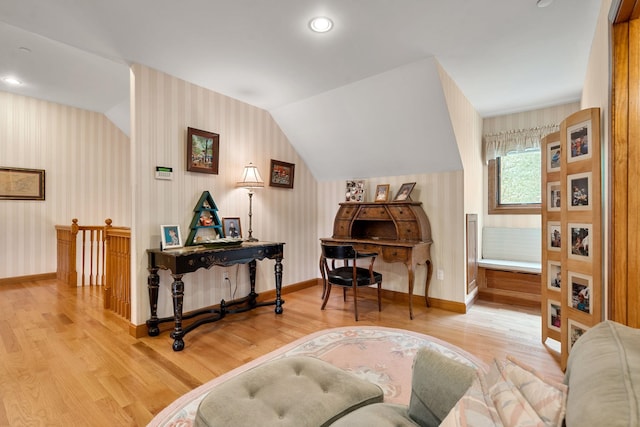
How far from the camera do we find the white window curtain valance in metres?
3.80

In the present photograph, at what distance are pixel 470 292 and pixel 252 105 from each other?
3639 mm

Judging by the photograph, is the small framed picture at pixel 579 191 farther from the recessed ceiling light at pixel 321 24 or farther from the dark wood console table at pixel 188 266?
the dark wood console table at pixel 188 266

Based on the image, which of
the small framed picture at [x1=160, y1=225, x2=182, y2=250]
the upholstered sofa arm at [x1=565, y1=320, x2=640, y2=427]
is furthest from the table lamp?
the upholstered sofa arm at [x1=565, y1=320, x2=640, y2=427]

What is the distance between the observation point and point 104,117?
5.19 metres

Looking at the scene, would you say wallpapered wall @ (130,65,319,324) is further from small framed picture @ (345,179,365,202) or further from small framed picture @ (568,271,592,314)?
small framed picture @ (568,271,592,314)

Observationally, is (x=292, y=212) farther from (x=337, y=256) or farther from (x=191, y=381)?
(x=191, y=381)

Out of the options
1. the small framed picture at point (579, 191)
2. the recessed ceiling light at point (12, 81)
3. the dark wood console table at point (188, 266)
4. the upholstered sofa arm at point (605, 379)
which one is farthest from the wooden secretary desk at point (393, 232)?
the recessed ceiling light at point (12, 81)

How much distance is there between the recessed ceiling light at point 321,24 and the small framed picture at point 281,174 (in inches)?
78.8

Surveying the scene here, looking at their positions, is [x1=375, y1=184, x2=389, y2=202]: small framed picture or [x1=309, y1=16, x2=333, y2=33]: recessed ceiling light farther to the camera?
[x1=375, y1=184, x2=389, y2=202]: small framed picture

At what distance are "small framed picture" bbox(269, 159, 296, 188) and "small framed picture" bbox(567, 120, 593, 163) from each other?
10.2ft

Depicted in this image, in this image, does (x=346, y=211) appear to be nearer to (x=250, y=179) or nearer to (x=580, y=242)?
(x=250, y=179)

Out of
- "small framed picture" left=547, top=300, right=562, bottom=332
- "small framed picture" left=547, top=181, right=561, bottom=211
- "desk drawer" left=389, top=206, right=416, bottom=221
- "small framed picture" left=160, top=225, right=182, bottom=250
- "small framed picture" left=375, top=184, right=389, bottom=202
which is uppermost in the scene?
"small framed picture" left=375, top=184, right=389, bottom=202

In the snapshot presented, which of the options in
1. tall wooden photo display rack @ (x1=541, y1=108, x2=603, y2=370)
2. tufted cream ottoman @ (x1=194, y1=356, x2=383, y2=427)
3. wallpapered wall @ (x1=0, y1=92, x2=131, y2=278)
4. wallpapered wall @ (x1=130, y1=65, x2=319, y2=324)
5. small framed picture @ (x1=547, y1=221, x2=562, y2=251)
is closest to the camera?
tufted cream ottoman @ (x1=194, y1=356, x2=383, y2=427)

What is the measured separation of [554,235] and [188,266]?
3172mm
